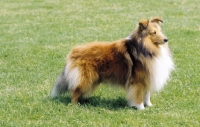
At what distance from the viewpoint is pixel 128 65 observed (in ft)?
20.0

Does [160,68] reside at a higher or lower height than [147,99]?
higher

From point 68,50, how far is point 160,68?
4.22m

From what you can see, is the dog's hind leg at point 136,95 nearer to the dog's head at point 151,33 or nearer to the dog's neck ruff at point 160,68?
the dog's neck ruff at point 160,68

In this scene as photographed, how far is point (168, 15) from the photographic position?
1459cm

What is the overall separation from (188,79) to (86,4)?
11.2 meters

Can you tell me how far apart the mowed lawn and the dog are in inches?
12.5

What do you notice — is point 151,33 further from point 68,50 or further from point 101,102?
point 68,50

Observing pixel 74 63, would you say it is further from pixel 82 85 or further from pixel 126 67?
pixel 126 67

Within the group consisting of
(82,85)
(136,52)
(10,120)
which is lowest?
(10,120)

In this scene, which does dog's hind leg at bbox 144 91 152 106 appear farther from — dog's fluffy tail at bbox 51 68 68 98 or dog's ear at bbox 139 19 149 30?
dog's fluffy tail at bbox 51 68 68 98

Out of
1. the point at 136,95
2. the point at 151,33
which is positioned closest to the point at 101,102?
the point at 136,95

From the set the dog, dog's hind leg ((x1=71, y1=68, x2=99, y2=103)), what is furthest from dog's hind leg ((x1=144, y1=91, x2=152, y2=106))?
dog's hind leg ((x1=71, y1=68, x2=99, y2=103))

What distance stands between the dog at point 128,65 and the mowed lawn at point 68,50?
1.04ft

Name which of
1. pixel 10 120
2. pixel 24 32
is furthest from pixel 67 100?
Result: pixel 24 32
